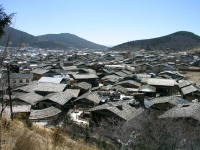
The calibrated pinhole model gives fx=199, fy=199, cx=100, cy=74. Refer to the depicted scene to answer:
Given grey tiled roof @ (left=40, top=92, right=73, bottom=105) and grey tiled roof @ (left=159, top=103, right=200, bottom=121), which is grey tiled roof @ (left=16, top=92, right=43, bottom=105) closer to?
grey tiled roof @ (left=40, top=92, right=73, bottom=105)

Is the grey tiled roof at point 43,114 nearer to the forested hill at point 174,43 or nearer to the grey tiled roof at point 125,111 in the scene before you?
the grey tiled roof at point 125,111

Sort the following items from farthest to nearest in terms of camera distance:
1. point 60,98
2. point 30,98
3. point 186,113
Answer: point 30,98, point 60,98, point 186,113

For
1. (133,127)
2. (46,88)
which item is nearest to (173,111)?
(133,127)

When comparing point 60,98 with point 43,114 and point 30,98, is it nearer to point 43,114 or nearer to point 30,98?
point 30,98

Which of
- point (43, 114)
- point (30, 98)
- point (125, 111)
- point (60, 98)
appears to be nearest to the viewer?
point (125, 111)

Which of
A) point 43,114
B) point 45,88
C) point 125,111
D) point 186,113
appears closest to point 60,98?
point 43,114

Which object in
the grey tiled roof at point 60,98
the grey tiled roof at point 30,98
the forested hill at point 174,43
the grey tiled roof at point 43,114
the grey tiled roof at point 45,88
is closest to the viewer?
the grey tiled roof at point 43,114

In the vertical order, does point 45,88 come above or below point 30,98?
above

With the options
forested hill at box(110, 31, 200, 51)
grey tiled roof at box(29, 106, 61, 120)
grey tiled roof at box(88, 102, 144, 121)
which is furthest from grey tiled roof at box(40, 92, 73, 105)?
forested hill at box(110, 31, 200, 51)

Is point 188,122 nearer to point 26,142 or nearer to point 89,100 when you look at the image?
point 89,100

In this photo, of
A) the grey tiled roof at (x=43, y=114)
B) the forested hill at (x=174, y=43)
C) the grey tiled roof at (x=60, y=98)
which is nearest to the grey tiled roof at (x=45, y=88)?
the grey tiled roof at (x=60, y=98)

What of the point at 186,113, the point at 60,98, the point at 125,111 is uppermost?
the point at 186,113

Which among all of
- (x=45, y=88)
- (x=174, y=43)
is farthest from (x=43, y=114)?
(x=174, y=43)

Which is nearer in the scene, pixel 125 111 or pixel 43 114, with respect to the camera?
pixel 125 111
